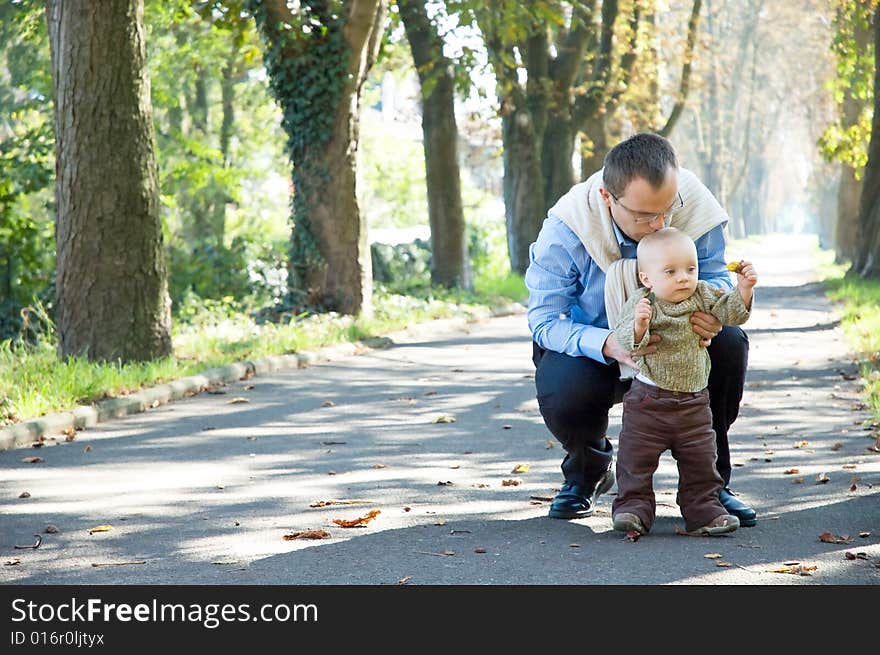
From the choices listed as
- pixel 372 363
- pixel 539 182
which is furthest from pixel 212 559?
pixel 539 182

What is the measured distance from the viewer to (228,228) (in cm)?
3934

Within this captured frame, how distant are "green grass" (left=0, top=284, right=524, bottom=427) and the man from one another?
177 inches

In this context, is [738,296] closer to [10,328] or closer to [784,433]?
[784,433]

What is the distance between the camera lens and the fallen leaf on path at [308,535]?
5.75m

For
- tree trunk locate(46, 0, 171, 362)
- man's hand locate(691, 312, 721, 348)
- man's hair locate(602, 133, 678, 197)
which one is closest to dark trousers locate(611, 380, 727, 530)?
man's hand locate(691, 312, 721, 348)

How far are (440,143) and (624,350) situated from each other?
17965mm

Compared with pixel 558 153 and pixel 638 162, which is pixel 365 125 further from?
pixel 638 162

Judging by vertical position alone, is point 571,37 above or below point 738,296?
above

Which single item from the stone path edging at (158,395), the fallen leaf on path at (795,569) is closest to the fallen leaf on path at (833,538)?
the fallen leaf on path at (795,569)

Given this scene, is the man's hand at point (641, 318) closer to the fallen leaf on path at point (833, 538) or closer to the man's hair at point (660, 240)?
the man's hair at point (660, 240)

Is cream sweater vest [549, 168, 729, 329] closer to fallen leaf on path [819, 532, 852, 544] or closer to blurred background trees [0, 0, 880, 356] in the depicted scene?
fallen leaf on path [819, 532, 852, 544]
